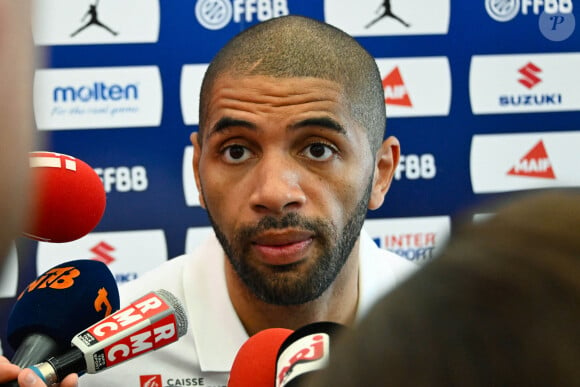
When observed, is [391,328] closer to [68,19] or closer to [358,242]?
[358,242]

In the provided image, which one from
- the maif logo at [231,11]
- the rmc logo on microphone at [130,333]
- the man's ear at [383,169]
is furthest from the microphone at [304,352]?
the maif logo at [231,11]

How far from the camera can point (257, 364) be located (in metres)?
0.81

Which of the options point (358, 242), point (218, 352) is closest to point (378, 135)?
point (358, 242)

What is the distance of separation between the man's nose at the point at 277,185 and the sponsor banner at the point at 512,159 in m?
1.13

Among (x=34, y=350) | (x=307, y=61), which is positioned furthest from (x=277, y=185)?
(x=34, y=350)

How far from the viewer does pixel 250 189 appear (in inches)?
49.0

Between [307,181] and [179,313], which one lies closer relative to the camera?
[179,313]

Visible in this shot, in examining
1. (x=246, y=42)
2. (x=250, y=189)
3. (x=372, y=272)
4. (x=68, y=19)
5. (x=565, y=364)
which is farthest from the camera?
(x=68, y=19)

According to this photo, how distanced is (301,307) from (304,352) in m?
0.68

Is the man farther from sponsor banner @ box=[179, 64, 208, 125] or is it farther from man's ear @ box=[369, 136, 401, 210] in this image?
sponsor banner @ box=[179, 64, 208, 125]

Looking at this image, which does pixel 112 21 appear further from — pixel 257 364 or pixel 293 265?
pixel 257 364

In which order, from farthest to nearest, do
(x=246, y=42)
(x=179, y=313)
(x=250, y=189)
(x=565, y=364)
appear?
(x=246, y=42) < (x=250, y=189) < (x=179, y=313) < (x=565, y=364)

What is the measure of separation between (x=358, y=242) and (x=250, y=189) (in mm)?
306

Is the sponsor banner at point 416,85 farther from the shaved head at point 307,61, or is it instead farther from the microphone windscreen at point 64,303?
the microphone windscreen at point 64,303
